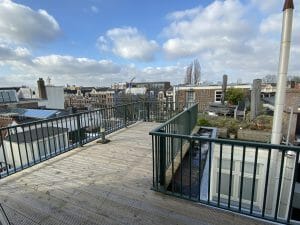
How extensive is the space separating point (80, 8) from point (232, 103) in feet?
54.6

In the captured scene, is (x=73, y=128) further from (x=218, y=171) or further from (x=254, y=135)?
(x=254, y=135)

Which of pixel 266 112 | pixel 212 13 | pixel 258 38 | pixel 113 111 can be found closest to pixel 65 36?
pixel 113 111

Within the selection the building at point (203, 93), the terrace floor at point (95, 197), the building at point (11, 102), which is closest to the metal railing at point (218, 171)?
the terrace floor at point (95, 197)

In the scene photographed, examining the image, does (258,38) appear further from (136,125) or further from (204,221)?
(204,221)

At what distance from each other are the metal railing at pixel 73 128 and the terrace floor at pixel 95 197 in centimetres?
34

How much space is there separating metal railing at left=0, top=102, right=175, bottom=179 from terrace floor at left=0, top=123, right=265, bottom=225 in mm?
344

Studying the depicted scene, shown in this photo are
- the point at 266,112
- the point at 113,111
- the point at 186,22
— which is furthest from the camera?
the point at 266,112

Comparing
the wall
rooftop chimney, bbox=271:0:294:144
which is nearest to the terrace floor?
rooftop chimney, bbox=271:0:294:144

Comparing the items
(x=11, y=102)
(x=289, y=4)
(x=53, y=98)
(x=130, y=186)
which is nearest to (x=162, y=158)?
(x=130, y=186)

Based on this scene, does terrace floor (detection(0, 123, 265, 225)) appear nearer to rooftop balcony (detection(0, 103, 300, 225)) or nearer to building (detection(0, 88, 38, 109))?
rooftop balcony (detection(0, 103, 300, 225))

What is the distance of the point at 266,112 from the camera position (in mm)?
13633

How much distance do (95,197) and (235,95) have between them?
755 inches

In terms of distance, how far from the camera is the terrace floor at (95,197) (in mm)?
2145

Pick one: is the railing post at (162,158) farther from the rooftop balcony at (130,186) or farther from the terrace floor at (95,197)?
the terrace floor at (95,197)
